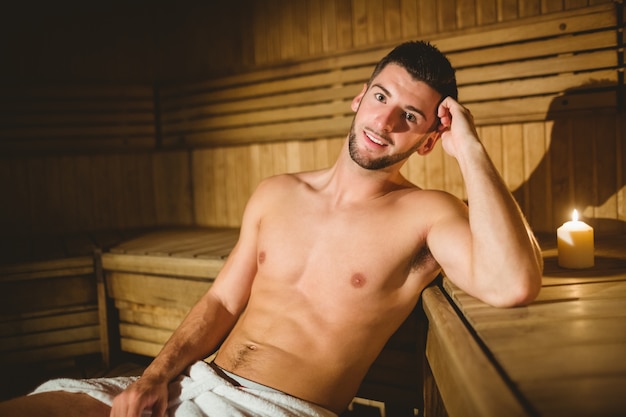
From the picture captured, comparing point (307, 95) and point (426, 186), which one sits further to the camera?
point (307, 95)

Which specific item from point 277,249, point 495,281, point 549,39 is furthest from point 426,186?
point 495,281

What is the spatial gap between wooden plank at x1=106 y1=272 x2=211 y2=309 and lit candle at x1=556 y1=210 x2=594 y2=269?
1.84m

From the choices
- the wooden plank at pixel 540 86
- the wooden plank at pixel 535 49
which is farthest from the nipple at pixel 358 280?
the wooden plank at pixel 535 49

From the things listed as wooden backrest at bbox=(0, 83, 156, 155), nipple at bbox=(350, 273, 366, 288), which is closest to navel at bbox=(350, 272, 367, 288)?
nipple at bbox=(350, 273, 366, 288)

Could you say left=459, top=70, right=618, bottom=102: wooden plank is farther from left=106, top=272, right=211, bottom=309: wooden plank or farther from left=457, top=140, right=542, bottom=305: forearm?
left=106, top=272, right=211, bottom=309: wooden plank

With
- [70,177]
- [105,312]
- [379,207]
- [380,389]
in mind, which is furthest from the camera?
[70,177]

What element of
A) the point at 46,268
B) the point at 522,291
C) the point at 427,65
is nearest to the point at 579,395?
the point at 522,291

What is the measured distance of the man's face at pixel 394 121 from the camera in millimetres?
1863

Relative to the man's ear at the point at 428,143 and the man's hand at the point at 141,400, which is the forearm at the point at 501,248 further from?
the man's hand at the point at 141,400

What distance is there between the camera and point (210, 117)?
414cm

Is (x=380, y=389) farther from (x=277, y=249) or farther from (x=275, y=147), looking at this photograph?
(x=275, y=147)

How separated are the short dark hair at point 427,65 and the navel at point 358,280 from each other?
0.79 m

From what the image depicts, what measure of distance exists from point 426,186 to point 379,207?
1514 mm

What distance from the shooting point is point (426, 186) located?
3.30m
